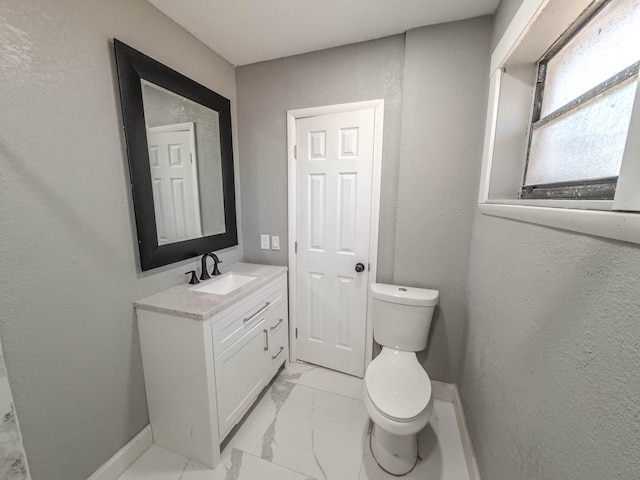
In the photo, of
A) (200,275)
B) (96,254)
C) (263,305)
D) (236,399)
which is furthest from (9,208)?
(236,399)

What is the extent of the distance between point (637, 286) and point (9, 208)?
1710 millimetres

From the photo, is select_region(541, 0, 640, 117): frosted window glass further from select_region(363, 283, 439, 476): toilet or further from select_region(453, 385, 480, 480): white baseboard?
select_region(453, 385, 480, 480): white baseboard

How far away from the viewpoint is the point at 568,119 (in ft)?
2.88

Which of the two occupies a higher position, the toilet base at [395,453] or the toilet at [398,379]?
the toilet at [398,379]

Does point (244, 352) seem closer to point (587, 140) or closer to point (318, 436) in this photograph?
point (318, 436)

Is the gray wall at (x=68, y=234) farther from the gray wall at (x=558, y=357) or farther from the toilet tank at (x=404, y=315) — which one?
the gray wall at (x=558, y=357)

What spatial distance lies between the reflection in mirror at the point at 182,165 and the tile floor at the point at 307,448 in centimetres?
122

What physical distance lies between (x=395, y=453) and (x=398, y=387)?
334 mm

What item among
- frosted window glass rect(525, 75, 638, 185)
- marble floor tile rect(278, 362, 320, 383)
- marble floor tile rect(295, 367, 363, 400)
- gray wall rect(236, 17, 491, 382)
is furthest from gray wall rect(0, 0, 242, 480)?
frosted window glass rect(525, 75, 638, 185)

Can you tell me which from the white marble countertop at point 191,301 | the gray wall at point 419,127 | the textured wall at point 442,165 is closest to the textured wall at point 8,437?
the white marble countertop at point 191,301

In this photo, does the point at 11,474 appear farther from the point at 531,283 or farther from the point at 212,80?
the point at 212,80

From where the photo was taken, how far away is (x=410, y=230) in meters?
1.66

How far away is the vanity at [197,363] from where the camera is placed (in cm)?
122

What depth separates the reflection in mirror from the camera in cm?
136
